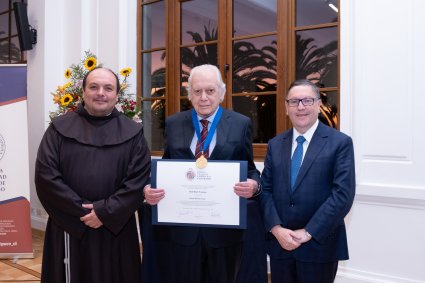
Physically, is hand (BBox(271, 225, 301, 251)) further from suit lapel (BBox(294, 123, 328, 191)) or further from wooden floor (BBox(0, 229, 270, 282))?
wooden floor (BBox(0, 229, 270, 282))

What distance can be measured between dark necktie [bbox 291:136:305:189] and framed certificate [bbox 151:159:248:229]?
0.22m

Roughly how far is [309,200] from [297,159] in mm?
203

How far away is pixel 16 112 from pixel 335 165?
3.59m

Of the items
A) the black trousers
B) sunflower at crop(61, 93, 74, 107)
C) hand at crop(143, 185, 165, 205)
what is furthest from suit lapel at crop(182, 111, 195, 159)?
sunflower at crop(61, 93, 74, 107)

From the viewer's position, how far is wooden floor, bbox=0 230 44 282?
3.66m

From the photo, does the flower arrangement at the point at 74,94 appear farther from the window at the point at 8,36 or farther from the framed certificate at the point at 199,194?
the window at the point at 8,36

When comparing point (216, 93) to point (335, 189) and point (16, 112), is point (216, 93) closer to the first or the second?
point (335, 189)

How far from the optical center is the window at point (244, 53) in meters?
3.66

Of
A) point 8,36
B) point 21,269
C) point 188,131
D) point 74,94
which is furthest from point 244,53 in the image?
point 8,36

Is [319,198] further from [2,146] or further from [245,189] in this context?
[2,146]

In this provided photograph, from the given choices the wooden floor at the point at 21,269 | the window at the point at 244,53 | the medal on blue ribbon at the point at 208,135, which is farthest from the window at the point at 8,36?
the medal on blue ribbon at the point at 208,135

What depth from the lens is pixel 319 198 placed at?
1.84m

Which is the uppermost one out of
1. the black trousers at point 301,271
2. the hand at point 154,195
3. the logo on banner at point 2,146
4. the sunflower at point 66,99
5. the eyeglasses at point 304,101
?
the sunflower at point 66,99

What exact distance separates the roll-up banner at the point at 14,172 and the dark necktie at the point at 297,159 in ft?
10.9
